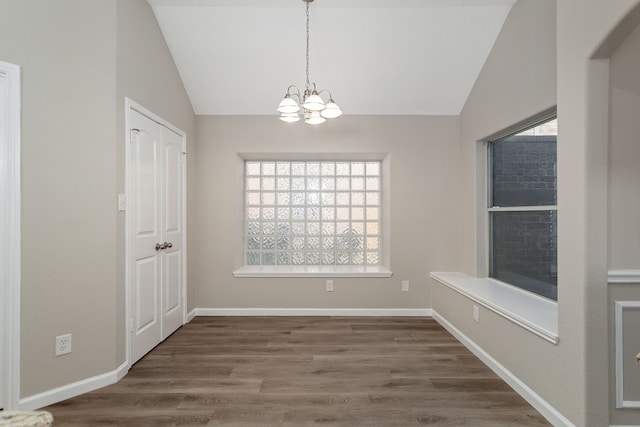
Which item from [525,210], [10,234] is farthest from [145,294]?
[525,210]

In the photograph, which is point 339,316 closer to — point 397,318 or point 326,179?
point 397,318

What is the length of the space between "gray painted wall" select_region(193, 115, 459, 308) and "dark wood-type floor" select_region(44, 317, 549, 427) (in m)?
0.62

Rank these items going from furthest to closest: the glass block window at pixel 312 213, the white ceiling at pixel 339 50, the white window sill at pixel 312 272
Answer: the glass block window at pixel 312 213 → the white window sill at pixel 312 272 → the white ceiling at pixel 339 50

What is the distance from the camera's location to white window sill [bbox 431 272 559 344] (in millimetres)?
2059

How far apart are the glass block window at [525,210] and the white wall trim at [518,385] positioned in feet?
2.23

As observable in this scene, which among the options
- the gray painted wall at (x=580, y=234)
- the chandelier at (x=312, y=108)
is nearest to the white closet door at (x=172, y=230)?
the chandelier at (x=312, y=108)

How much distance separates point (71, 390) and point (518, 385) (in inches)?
118

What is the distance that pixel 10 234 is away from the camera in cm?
197

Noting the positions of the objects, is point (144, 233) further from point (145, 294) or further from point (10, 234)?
point (10, 234)

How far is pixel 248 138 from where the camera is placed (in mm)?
3898

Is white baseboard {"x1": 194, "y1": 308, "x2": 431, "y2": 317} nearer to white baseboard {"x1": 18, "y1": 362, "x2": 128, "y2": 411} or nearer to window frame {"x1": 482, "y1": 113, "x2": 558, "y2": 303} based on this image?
window frame {"x1": 482, "y1": 113, "x2": 558, "y2": 303}

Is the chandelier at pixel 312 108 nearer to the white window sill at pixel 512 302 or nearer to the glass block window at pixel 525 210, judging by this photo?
the glass block window at pixel 525 210

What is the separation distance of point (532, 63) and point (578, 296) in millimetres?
1835

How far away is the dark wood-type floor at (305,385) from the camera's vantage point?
196 centimetres
